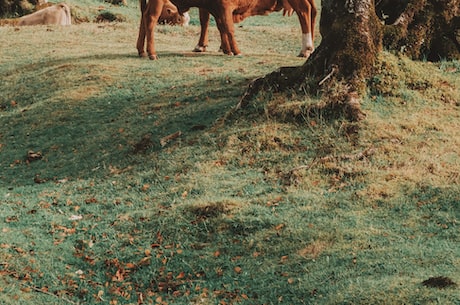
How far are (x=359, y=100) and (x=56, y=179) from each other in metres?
4.07

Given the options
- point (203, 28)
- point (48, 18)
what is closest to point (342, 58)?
point (203, 28)

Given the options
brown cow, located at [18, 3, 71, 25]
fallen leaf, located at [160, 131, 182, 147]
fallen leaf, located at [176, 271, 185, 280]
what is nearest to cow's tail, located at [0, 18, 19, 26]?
brown cow, located at [18, 3, 71, 25]

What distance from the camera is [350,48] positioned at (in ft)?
37.9

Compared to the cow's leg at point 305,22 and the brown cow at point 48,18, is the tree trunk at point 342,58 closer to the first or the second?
the cow's leg at point 305,22

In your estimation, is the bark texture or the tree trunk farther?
the bark texture

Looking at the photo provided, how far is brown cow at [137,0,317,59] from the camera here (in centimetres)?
1695

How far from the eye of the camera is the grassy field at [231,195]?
24.8 feet

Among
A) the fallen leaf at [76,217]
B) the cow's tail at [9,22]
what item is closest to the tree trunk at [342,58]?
Answer: the fallen leaf at [76,217]

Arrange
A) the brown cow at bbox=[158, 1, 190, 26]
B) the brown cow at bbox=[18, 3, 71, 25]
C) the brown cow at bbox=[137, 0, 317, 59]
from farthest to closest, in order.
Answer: the brown cow at bbox=[158, 1, 190, 26] < the brown cow at bbox=[18, 3, 71, 25] < the brown cow at bbox=[137, 0, 317, 59]

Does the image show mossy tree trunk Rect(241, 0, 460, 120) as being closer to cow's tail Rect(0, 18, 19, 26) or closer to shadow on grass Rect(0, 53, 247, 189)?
shadow on grass Rect(0, 53, 247, 189)

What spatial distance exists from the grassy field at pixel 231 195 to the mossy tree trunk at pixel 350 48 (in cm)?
21

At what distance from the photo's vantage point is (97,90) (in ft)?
49.4

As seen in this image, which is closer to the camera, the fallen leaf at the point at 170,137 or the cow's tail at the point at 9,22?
the fallen leaf at the point at 170,137

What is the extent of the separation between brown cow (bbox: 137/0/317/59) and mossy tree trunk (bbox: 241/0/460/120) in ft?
14.9
